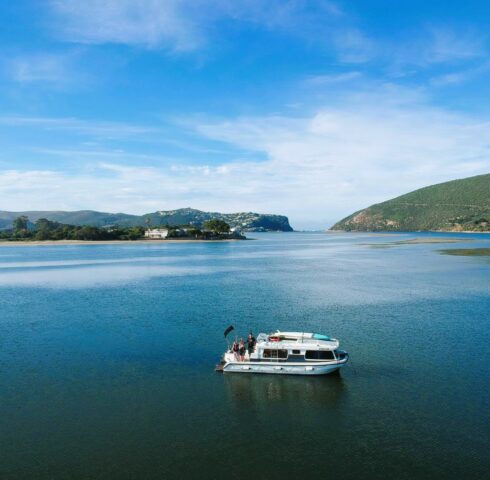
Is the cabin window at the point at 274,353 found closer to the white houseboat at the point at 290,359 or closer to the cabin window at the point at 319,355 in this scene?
the white houseboat at the point at 290,359

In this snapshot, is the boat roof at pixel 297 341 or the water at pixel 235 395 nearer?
the water at pixel 235 395

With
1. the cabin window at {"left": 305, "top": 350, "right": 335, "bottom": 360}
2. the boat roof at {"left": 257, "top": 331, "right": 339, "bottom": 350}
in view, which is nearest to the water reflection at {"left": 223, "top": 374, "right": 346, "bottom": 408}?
the cabin window at {"left": 305, "top": 350, "right": 335, "bottom": 360}

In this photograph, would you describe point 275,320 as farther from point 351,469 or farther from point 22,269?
point 22,269

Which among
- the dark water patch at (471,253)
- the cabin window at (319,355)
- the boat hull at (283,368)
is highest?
the dark water patch at (471,253)

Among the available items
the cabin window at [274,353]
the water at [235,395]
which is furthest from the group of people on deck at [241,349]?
the water at [235,395]

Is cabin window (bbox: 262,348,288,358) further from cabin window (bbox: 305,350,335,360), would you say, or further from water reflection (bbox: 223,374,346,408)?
cabin window (bbox: 305,350,335,360)

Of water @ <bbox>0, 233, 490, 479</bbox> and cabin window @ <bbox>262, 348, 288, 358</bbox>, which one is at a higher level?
cabin window @ <bbox>262, 348, 288, 358</bbox>

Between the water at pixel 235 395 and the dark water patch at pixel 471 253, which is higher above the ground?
the dark water patch at pixel 471 253
